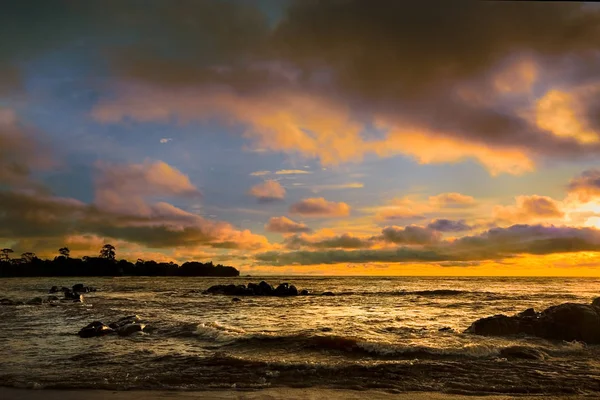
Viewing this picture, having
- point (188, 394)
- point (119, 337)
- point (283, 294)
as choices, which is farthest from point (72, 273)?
point (188, 394)

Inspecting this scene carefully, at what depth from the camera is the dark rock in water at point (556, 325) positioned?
59.4 ft

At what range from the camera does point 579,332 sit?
18.2 metres

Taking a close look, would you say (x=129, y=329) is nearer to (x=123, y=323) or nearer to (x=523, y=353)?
(x=123, y=323)

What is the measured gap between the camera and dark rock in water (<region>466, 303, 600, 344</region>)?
18094 mm

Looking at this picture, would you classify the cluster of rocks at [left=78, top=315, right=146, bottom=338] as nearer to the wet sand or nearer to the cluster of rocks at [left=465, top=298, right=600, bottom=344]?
the wet sand

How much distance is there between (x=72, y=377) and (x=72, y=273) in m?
175

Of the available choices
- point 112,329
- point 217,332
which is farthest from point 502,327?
point 112,329

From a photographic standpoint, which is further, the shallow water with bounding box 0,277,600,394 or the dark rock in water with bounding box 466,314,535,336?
the dark rock in water with bounding box 466,314,535,336

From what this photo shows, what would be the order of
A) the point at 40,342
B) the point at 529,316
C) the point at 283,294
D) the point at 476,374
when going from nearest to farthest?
the point at 476,374 → the point at 40,342 → the point at 529,316 → the point at 283,294

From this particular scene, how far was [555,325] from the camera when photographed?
62.0ft

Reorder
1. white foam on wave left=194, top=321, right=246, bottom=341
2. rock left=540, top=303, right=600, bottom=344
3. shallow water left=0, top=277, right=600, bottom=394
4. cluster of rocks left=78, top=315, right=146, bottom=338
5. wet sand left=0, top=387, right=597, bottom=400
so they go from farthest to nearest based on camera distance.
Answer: cluster of rocks left=78, top=315, right=146, bottom=338, white foam on wave left=194, top=321, right=246, bottom=341, rock left=540, top=303, right=600, bottom=344, shallow water left=0, top=277, right=600, bottom=394, wet sand left=0, top=387, right=597, bottom=400

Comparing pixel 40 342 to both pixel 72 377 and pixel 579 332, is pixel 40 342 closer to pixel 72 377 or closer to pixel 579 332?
pixel 72 377

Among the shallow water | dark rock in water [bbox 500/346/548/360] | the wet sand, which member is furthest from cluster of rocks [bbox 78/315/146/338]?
dark rock in water [bbox 500/346/548/360]

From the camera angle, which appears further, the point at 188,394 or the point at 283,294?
the point at 283,294
